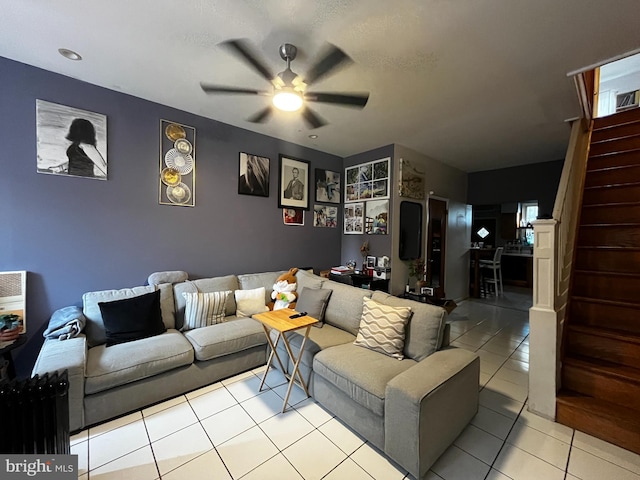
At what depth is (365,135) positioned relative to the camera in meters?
3.70

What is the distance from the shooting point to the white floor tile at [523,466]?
60.1 inches

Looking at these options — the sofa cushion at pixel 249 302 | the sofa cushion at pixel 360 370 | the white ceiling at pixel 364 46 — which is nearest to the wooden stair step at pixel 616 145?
the white ceiling at pixel 364 46

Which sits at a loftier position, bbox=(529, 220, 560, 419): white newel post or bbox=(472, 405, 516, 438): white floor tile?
bbox=(529, 220, 560, 419): white newel post

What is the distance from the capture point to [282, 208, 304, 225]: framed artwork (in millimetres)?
4047

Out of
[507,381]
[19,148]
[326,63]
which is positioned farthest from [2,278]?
[507,381]

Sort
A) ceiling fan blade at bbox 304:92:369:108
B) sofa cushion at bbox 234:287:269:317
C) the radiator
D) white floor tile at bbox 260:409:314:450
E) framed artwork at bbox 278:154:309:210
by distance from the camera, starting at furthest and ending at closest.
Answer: framed artwork at bbox 278:154:309:210, sofa cushion at bbox 234:287:269:317, ceiling fan blade at bbox 304:92:369:108, white floor tile at bbox 260:409:314:450, the radiator

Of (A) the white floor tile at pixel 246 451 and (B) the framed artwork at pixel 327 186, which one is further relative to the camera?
(B) the framed artwork at pixel 327 186

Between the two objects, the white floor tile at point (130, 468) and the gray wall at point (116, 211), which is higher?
the gray wall at point (116, 211)

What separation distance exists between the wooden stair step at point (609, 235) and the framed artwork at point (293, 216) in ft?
11.6

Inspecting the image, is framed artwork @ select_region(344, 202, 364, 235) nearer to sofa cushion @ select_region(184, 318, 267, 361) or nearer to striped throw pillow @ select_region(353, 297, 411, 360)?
striped throw pillow @ select_region(353, 297, 411, 360)

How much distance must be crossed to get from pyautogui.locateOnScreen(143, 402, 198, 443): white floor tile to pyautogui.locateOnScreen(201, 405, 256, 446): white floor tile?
14 cm

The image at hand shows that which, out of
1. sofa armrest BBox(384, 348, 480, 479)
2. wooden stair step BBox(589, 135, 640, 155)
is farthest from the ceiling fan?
wooden stair step BBox(589, 135, 640, 155)

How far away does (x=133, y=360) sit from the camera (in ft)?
6.56

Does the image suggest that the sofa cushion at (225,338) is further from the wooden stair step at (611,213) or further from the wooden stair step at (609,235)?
the wooden stair step at (611,213)
